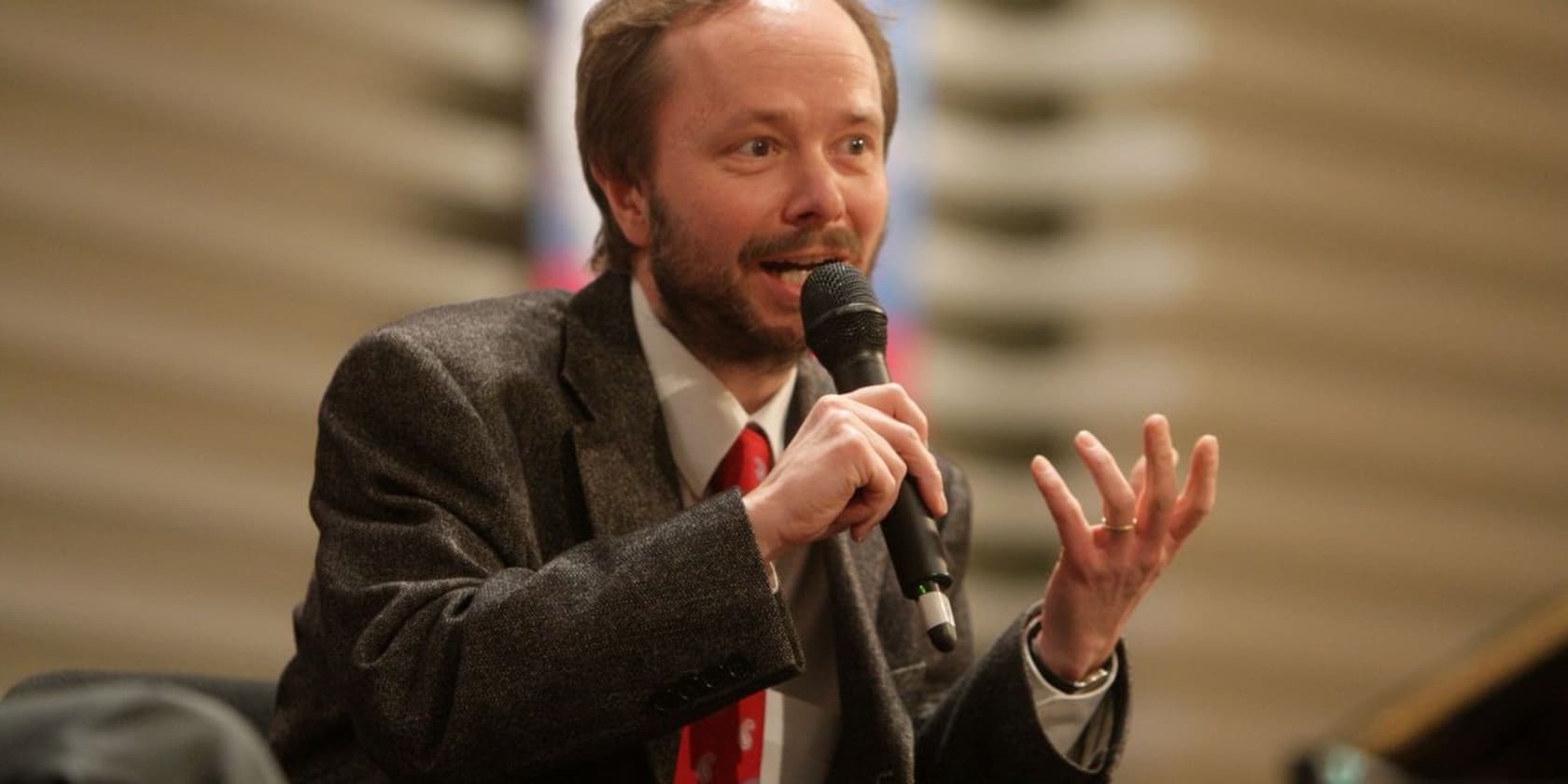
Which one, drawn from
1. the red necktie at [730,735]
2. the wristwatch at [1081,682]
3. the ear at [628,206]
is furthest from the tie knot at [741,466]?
the wristwatch at [1081,682]

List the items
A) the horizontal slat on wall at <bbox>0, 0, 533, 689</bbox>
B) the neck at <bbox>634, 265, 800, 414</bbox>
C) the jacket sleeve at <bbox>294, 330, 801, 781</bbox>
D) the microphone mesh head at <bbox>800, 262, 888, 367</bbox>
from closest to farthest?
the jacket sleeve at <bbox>294, 330, 801, 781</bbox>, the microphone mesh head at <bbox>800, 262, 888, 367</bbox>, the neck at <bbox>634, 265, 800, 414</bbox>, the horizontal slat on wall at <bbox>0, 0, 533, 689</bbox>

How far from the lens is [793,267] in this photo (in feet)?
6.22

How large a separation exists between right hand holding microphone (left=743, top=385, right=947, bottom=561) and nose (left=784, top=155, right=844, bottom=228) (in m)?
0.31

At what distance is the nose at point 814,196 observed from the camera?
6.09 ft

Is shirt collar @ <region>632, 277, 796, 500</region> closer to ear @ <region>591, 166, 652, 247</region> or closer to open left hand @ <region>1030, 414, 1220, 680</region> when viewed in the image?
Answer: ear @ <region>591, 166, 652, 247</region>

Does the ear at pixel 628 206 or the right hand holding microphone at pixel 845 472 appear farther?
the ear at pixel 628 206

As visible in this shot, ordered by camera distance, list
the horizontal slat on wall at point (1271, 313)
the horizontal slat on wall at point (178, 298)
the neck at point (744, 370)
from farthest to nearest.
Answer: the horizontal slat on wall at point (1271, 313) → the horizontal slat on wall at point (178, 298) → the neck at point (744, 370)

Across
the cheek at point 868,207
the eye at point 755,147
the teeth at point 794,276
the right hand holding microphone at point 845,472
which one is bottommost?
the right hand holding microphone at point 845,472

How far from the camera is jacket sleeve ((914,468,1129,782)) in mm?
1867

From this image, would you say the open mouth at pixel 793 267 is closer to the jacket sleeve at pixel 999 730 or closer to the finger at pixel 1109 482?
the finger at pixel 1109 482

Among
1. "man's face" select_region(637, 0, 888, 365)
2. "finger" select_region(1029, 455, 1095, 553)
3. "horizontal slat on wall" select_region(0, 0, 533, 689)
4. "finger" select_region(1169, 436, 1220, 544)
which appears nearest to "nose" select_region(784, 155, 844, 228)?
"man's face" select_region(637, 0, 888, 365)

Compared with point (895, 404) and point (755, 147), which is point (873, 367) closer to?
point (895, 404)

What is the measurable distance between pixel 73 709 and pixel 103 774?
64mm

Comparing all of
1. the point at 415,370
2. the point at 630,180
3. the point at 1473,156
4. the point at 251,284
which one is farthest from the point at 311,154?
the point at 1473,156
